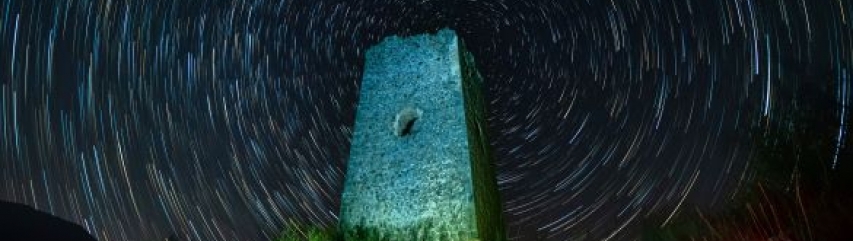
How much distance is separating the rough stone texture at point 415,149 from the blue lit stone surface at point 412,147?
0.7 inches

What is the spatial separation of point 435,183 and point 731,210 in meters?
9.20

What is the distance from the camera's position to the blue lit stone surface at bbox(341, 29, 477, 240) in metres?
10.6

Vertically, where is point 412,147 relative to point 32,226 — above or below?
above

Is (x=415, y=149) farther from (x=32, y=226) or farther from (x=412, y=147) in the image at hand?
(x=32, y=226)

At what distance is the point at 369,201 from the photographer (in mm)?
11109

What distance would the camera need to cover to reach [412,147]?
11.4 metres

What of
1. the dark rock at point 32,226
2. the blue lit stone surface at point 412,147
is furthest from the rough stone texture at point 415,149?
the dark rock at point 32,226

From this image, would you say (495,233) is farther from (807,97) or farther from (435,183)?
(807,97)

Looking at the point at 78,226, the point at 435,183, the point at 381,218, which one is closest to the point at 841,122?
the point at 435,183

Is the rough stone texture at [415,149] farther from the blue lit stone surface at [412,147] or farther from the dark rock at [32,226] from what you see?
the dark rock at [32,226]

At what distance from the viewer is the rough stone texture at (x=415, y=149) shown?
34.8 feet

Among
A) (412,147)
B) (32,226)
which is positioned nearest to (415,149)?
(412,147)

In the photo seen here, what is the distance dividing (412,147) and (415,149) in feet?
0.26

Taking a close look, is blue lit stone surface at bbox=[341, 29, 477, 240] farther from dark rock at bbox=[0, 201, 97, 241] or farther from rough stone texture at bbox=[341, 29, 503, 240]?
dark rock at bbox=[0, 201, 97, 241]
